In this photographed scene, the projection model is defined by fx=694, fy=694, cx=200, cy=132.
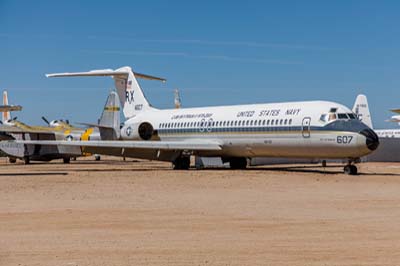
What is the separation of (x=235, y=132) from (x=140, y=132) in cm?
765

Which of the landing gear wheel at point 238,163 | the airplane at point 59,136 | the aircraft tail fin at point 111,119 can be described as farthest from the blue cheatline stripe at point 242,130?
the airplane at point 59,136

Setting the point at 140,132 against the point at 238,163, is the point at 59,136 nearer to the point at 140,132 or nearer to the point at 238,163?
the point at 140,132

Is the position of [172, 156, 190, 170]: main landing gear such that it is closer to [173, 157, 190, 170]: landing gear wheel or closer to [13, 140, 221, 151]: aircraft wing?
[173, 157, 190, 170]: landing gear wheel

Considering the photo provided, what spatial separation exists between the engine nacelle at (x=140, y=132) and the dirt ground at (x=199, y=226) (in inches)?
754

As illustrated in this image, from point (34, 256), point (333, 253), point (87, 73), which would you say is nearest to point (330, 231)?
point (333, 253)

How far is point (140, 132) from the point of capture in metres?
39.8

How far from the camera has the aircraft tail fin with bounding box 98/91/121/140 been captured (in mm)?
42844

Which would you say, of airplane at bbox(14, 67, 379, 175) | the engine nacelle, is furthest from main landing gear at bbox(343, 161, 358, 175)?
the engine nacelle

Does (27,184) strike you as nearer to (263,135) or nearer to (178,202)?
(178,202)

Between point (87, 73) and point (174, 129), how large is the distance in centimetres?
830

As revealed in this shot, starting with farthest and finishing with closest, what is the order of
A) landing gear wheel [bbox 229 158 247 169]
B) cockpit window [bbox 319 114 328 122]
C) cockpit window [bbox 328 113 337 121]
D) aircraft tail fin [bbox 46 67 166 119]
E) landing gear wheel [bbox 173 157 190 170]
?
aircraft tail fin [bbox 46 67 166 119]
landing gear wheel [bbox 229 158 247 169]
landing gear wheel [bbox 173 157 190 170]
cockpit window [bbox 319 114 328 122]
cockpit window [bbox 328 113 337 121]

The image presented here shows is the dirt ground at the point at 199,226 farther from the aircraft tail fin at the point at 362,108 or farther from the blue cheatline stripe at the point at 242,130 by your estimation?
the aircraft tail fin at the point at 362,108

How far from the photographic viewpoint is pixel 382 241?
10.1m

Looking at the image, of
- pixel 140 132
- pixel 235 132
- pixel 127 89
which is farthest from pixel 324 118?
pixel 127 89
